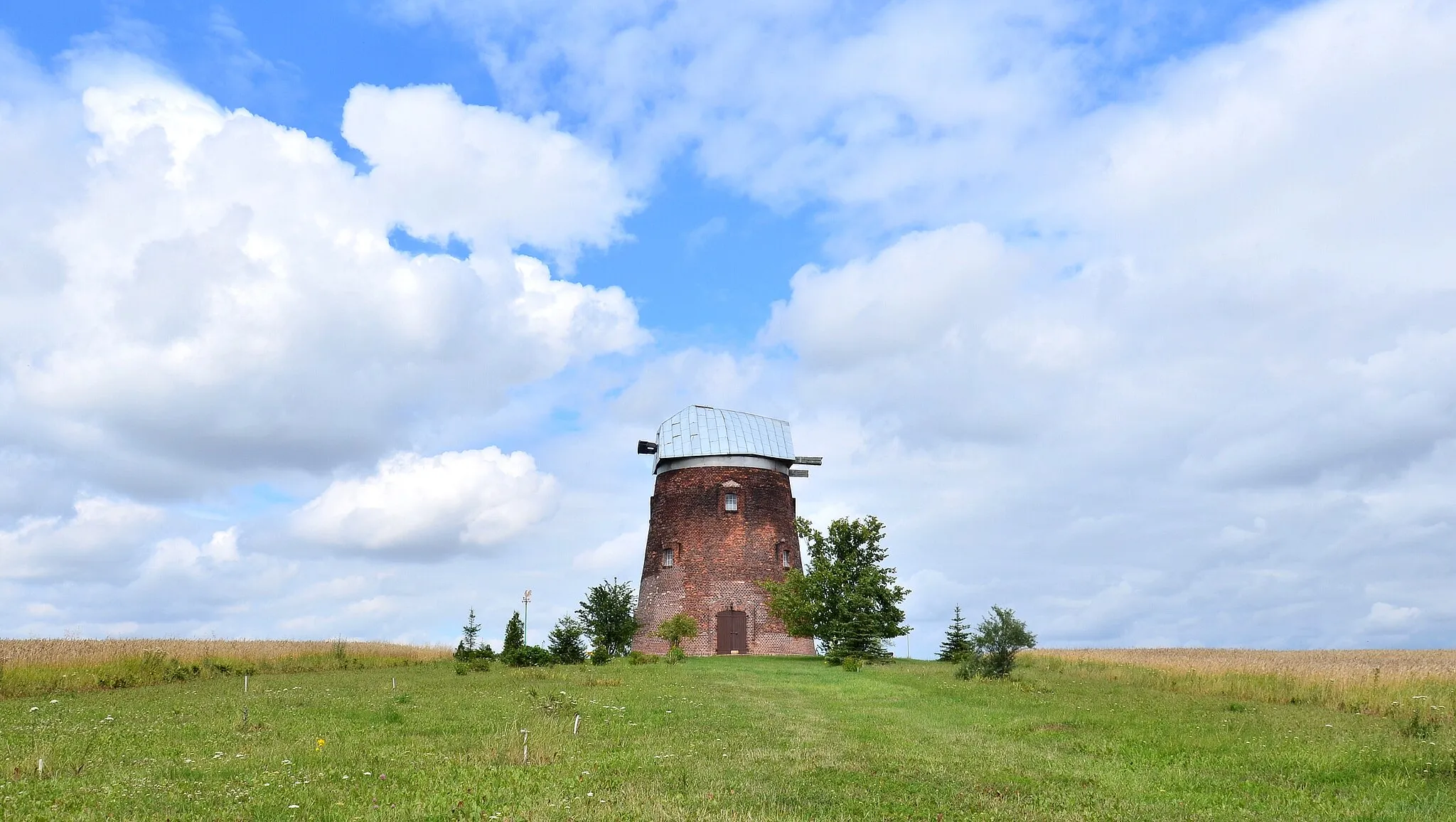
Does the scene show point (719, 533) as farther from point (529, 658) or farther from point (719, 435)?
point (529, 658)

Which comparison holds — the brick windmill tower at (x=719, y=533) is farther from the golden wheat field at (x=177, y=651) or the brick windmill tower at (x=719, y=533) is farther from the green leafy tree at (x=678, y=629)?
the golden wheat field at (x=177, y=651)

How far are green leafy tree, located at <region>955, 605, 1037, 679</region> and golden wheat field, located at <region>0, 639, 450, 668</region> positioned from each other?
28014 millimetres

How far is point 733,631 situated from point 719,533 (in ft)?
19.0

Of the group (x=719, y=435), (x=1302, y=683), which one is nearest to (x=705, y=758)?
(x=1302, y=683)

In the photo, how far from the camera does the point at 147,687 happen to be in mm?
32281

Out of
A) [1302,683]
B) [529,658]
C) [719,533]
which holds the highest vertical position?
[719,533]

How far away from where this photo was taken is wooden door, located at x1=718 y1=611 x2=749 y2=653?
188 ft

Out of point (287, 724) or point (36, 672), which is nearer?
point (287, 724)

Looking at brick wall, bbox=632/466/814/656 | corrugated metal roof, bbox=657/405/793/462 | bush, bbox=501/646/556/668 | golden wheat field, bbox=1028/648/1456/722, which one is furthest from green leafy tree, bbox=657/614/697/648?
golden wheat field, bbox=1028/648/1456/722

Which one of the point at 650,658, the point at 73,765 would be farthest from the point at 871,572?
the point at 73,765

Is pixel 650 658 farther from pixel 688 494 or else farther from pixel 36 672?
pixel 36 672

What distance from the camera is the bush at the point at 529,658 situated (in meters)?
42.4

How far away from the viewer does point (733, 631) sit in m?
57.6

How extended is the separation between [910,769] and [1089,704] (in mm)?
12073
